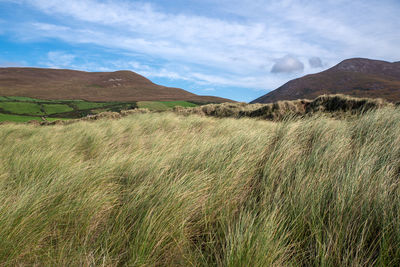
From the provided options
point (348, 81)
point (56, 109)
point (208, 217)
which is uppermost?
point (348, 81)

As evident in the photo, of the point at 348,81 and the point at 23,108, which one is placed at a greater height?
the point at 348,81

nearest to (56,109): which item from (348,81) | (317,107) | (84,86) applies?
(84,86)

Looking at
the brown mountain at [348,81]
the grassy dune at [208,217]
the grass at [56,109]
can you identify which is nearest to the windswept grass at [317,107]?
the grassy dune at [208,217]

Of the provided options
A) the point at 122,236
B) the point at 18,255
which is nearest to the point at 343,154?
the point at 122,236

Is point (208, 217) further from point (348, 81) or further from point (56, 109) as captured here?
point (348, 81)

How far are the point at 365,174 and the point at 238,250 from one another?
145 cm

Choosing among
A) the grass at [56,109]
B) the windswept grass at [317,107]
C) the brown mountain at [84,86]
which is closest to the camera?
the windswept grass at [317,107]

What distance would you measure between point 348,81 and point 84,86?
3256 inches

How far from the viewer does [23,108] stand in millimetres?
40500

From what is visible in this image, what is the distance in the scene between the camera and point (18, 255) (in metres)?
1.27

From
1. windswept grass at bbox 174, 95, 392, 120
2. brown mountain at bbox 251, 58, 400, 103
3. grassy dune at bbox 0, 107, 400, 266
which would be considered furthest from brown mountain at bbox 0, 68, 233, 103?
grassy dune at bbox 0, 107, 400, 266

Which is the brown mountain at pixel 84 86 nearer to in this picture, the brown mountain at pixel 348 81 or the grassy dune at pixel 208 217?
the brown mountain at pixel 348 81

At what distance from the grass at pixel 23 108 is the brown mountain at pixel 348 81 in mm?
50501

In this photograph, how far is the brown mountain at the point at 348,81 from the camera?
36.1 m
